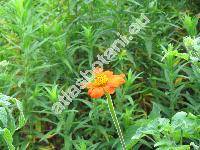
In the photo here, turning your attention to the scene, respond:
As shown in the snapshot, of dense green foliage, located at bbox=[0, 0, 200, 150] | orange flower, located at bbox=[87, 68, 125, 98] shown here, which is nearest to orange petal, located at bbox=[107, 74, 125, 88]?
orange flower, located at bbox=[87, 68, 125, 98]

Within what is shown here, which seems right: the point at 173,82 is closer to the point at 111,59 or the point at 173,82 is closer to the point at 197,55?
the point at 111,59

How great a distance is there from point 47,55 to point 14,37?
15.1 inches

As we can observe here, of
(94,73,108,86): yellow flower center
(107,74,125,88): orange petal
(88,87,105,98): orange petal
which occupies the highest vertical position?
(94,73,108,86): yellow flower center

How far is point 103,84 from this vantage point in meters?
2.05

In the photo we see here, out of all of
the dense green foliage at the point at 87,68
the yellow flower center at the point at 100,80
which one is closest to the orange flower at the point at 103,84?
the yellow flower center at the point at 100,80

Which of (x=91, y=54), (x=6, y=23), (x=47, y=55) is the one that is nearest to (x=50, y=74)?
(x=47, y=55)

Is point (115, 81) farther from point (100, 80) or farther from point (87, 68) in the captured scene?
point (87, 68)

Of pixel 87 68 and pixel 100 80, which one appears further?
pixel 87 68

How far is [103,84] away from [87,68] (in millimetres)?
903

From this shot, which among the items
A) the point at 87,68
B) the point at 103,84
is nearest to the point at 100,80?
the point at 103,84

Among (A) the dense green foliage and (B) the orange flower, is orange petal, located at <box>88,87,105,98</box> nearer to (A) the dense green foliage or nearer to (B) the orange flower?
(B) the orange flower

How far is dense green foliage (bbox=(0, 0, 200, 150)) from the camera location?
2615 mm

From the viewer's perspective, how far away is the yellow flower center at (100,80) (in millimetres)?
2049

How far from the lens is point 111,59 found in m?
2.94
